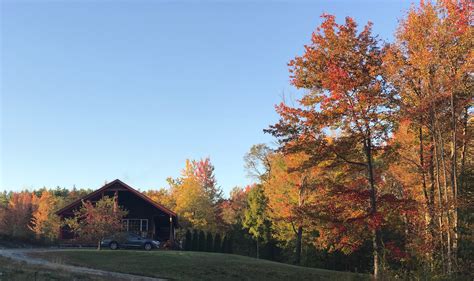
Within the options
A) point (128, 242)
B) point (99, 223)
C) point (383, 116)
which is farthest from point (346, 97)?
point (128, 242)

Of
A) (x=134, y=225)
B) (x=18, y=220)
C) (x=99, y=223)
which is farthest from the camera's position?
(x=18, y=220)

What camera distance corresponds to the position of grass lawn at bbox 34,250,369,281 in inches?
754

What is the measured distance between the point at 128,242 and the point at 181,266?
13.2 meters

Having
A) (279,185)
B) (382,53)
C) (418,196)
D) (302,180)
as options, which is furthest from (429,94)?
(279,185)

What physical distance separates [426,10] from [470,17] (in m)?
1.65

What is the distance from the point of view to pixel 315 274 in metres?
22.6

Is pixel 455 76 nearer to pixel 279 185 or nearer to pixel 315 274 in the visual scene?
pixel 315 274

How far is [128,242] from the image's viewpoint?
32594mm

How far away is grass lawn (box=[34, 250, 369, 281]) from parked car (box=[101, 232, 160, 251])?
6.11 m

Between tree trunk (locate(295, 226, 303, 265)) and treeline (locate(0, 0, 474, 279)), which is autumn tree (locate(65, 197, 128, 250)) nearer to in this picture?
treeline (locate(0, 0, 474, 279))

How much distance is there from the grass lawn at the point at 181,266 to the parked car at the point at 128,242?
20.1 ft

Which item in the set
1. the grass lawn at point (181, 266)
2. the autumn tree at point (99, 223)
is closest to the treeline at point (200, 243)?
the autumn tree at point (99, 223)

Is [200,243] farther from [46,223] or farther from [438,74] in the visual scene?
[438,74]

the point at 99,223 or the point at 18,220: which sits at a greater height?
the point at 99,223
